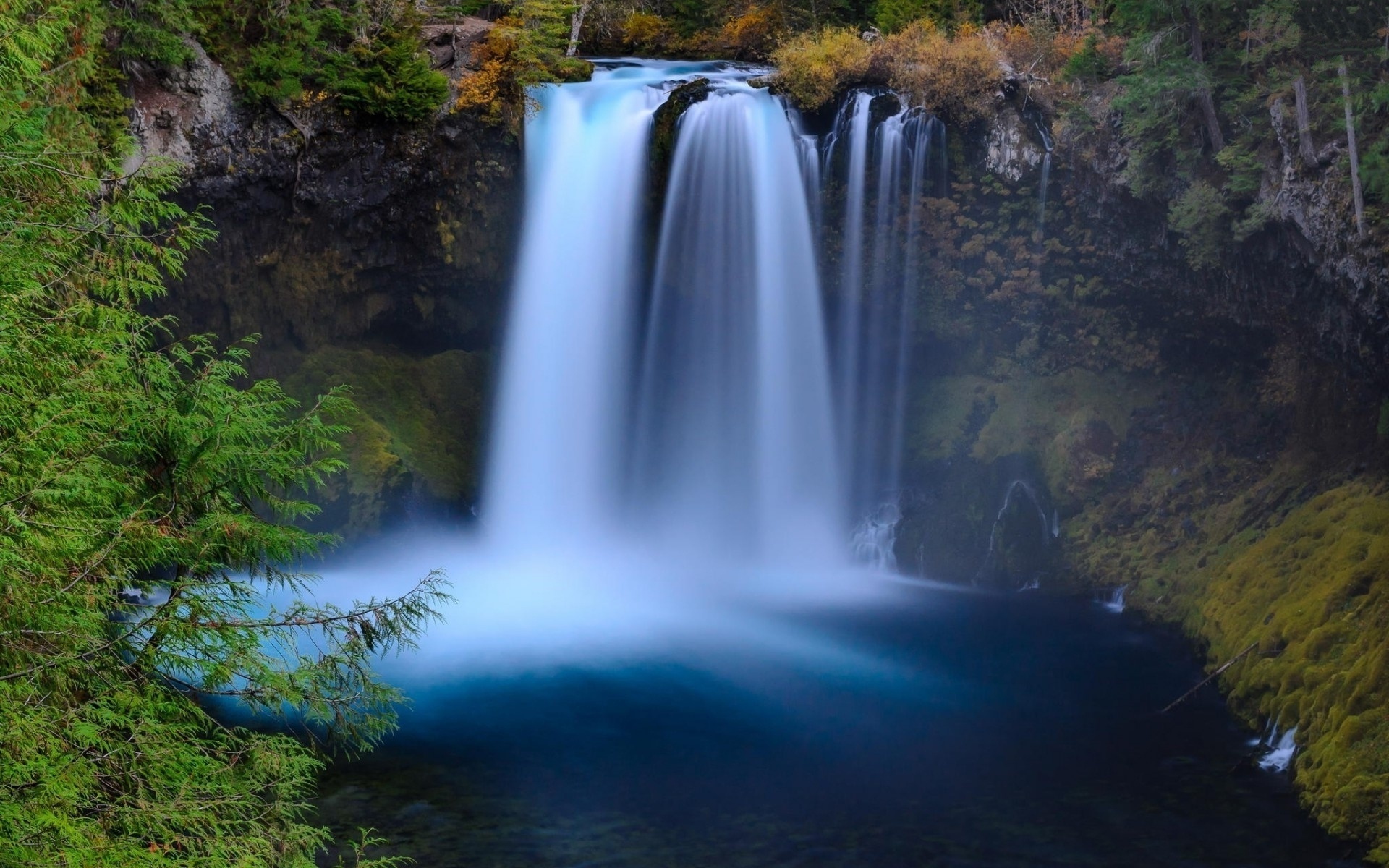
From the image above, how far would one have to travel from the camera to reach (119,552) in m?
5.84

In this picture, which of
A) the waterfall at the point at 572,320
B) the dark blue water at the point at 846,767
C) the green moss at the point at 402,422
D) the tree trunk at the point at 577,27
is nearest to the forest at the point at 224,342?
the green moss at the point at 402,422

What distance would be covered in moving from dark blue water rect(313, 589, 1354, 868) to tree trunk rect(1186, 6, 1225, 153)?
6.30m

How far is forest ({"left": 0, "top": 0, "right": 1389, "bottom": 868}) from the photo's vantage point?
4.88m

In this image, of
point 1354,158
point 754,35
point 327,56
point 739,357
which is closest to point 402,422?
point 739,357

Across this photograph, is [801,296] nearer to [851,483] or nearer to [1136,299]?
[851,483]

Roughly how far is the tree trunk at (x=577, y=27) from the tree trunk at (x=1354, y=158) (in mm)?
14062

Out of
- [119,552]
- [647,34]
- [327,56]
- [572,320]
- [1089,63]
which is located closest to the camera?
[119,552]

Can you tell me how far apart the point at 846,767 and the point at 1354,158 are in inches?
321

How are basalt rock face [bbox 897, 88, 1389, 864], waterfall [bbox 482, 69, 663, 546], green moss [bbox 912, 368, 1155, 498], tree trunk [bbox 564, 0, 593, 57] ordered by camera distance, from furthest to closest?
tree trunk [bbox 564, 0, 593, 57] → waterfall [bbox 482, 69, 663, 546] → green moss [bbox 912, 368, 1155, 498] → basalt rock face [bbox 897, 88, 1389, 864]

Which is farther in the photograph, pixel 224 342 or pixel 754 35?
pixel 754 35

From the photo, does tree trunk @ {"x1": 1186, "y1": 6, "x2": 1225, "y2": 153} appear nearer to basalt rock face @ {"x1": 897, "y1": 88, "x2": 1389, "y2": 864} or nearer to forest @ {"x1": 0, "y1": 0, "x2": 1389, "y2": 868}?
forest @ {"x1": 0, "y1": 0, "x2": 1389, "y2": 868}

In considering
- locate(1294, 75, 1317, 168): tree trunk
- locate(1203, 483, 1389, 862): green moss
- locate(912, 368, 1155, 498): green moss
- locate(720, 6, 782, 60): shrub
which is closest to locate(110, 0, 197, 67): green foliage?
locate(720, 6, 782, 60): shrub

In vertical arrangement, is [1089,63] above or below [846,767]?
above

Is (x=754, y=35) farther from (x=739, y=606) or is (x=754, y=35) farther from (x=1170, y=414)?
(x=739, y=606)
